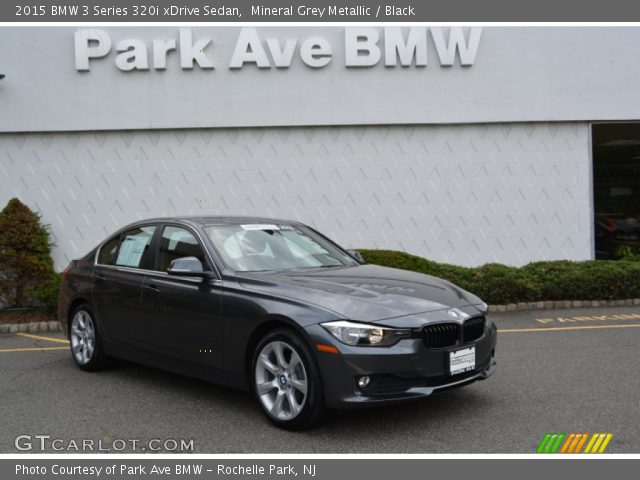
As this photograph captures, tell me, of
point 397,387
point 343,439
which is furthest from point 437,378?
point 343,439

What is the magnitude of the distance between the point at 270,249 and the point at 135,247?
1548 mm

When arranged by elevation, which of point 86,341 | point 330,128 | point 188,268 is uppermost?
point 330,128

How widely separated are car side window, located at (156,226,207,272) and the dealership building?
6361mm

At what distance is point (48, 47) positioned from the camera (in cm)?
1230

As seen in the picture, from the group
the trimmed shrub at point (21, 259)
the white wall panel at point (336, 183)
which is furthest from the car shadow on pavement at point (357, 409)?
the white wall panel at point (336, 183)

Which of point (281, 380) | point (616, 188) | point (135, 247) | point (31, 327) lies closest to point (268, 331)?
point (281, 380)

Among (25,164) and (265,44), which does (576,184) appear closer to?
(265,44)

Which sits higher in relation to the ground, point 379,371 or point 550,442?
point 379,371

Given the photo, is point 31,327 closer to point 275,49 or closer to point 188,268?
point 188,268

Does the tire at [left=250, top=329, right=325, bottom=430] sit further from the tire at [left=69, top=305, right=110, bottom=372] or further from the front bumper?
the tire at [left=69, top=305, right=110, bottom=372]

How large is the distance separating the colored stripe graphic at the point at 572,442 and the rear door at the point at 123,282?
11.7ft

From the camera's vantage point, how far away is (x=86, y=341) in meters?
6.75

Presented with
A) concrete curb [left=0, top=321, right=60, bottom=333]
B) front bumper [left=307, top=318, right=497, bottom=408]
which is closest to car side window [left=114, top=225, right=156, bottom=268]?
front bumper [left=307, top=318, right=497, bottom=408]

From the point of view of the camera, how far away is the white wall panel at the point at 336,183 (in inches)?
490
